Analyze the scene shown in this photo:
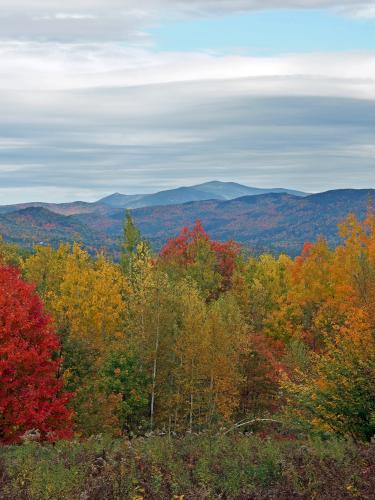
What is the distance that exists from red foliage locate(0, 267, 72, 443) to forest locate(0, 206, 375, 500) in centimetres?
6

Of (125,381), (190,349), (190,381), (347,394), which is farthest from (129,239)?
(347,394)

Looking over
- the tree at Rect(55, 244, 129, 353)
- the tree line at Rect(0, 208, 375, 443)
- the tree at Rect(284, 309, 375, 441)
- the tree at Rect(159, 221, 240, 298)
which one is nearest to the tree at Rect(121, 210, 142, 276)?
the tree at Rect(159, 221, 240, 298)

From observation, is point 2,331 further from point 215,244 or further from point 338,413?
point 215,244

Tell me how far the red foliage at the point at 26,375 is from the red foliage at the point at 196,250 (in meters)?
44.1

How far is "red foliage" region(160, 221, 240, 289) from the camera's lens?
76213 mm

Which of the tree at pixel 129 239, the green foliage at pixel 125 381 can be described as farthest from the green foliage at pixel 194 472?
the tree at pixel 129 239

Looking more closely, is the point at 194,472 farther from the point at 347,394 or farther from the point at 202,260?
the point at 202,260

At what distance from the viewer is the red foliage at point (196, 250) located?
76213 mm

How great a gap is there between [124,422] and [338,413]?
26.4 meters

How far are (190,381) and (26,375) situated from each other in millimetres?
16834

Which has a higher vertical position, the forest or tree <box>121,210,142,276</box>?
tree <box>121,210,142,276</box>

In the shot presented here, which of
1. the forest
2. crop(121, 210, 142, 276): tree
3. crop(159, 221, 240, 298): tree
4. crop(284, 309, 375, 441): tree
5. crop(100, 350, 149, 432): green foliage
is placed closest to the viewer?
the forest

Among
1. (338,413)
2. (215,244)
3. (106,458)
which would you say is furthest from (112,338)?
(106,458)

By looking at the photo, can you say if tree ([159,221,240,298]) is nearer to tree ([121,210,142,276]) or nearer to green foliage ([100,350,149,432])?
tree ([121,210,142,276])
